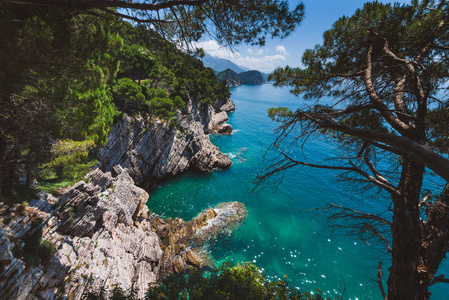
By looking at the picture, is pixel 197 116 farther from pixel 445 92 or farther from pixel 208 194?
pixel 445 92

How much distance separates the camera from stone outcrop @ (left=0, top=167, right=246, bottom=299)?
6680 mm

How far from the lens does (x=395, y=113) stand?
388 centimetres

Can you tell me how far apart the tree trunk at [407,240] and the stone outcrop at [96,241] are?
6.65 metres

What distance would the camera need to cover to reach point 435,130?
4398mm

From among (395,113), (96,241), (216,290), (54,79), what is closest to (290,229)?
(216,290)

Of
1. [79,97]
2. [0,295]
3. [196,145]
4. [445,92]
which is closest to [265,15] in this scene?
[445,92]

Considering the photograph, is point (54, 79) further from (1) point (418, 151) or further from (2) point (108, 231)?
(1) point (418, 151)

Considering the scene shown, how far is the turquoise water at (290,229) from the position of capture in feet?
47.4

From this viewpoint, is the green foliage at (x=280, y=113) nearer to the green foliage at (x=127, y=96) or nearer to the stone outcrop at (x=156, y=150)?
the stone outcrop at (x=156, y=150)

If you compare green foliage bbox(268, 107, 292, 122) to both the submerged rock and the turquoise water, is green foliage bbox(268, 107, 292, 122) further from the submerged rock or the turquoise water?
the submerged rock

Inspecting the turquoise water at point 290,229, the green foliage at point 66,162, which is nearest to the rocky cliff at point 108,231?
the green foliage at point 66,162

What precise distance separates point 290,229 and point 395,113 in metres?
18.5

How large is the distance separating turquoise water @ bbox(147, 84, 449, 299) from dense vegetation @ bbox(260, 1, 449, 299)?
4361 mm

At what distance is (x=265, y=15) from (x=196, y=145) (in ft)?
76.8
